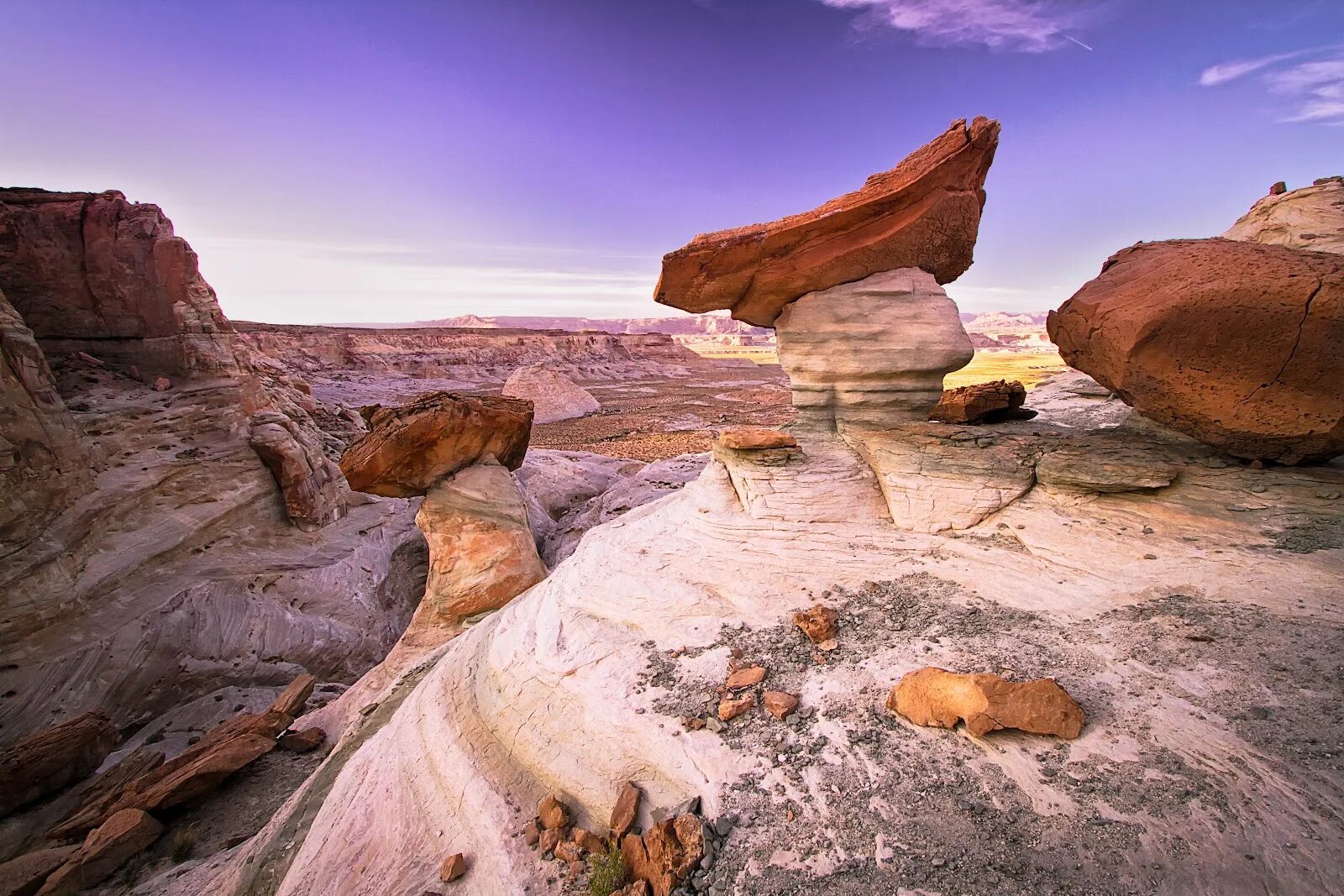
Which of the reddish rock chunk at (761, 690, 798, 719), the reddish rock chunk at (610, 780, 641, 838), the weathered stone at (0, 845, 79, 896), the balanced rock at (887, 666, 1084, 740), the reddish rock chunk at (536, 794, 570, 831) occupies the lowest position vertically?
the weathered stone at (0, 845, 79, 896)

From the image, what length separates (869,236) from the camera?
546cm

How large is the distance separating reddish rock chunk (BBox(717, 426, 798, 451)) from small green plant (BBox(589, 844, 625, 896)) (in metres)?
3.52

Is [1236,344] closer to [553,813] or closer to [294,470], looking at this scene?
[553,813]

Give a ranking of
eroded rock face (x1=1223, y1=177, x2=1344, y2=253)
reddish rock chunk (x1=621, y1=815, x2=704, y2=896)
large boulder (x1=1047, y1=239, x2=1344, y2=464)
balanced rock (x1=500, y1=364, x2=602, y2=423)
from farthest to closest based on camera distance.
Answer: balanced rock (x1=500, y1=364, x2=602, y2=423) < eroded rock face (x1=1223, y1=177, x2=1344, y2=253) < large boulder (x1=1047, y1=239, x2=1344, y2=464) < reddish rock chunk (x1=621, y1=815, x2=704, y2=896)

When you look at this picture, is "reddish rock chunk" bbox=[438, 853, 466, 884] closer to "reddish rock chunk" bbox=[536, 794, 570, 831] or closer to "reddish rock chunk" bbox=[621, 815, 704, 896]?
"reddish rock chunk" bbox=[536, 794, 570, 831]

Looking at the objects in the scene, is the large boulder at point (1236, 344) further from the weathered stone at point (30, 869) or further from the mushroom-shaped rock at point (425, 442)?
the weathered stone at point (30, 869)

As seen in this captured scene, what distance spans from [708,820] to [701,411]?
2978 cm

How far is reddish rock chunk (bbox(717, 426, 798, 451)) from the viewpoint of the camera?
5.31 metres

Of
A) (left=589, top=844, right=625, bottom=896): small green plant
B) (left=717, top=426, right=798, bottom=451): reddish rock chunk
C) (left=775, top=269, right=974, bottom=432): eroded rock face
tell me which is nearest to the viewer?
(left=589, top=844, right=625, bottom=896): small green plant

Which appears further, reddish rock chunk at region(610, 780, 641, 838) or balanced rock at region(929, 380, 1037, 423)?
balanced rock at region(929, 380, 1037, 423)

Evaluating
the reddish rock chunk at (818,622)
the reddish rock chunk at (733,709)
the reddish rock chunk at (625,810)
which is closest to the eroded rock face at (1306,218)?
the reddish rock chunk at (818,622)

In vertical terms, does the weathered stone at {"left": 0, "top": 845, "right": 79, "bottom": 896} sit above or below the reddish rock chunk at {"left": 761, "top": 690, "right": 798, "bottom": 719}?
below

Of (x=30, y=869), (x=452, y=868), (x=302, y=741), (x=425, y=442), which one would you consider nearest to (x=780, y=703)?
(x=452, y=868)

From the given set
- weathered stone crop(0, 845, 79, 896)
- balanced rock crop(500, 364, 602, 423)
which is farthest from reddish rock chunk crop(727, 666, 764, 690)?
balanced rock crop(500, 364, 602, 423)
